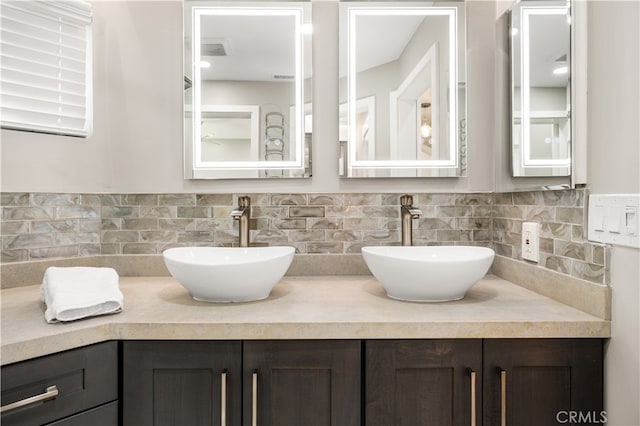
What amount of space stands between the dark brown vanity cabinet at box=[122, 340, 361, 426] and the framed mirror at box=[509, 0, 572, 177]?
2.81 ft

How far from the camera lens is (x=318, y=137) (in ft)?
5.20

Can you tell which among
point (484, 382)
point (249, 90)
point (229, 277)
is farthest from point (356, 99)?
point (484, 382)

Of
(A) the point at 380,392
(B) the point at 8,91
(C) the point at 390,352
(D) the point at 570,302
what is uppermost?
(B) the point at 8,91

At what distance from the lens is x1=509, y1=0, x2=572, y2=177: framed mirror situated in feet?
3.59

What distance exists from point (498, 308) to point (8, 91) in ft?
5.98

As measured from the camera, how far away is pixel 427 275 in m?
1.10

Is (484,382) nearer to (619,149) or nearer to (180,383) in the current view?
(619,149)

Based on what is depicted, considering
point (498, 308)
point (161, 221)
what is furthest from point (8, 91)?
point (498, 308)

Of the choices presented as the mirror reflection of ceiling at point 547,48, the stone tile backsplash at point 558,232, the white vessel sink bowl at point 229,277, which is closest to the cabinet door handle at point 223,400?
the white vessel sink bowl at point 229,277

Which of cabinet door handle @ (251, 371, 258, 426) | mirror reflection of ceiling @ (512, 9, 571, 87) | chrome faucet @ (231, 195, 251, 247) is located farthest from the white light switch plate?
chrome faucet @ (231, 195, 251, 247)

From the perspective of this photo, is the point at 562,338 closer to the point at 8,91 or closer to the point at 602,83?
the point at 602,83

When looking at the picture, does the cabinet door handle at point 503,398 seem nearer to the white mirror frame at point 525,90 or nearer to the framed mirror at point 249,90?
the white mirror frame at point 525,90

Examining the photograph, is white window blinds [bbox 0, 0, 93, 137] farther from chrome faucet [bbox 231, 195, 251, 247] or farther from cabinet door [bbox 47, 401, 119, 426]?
cabinet door [bbox 47, 401, 119, 426]

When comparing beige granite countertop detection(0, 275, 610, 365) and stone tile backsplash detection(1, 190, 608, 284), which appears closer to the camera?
beige granite countertop detection(0, 275, 610, 365)
